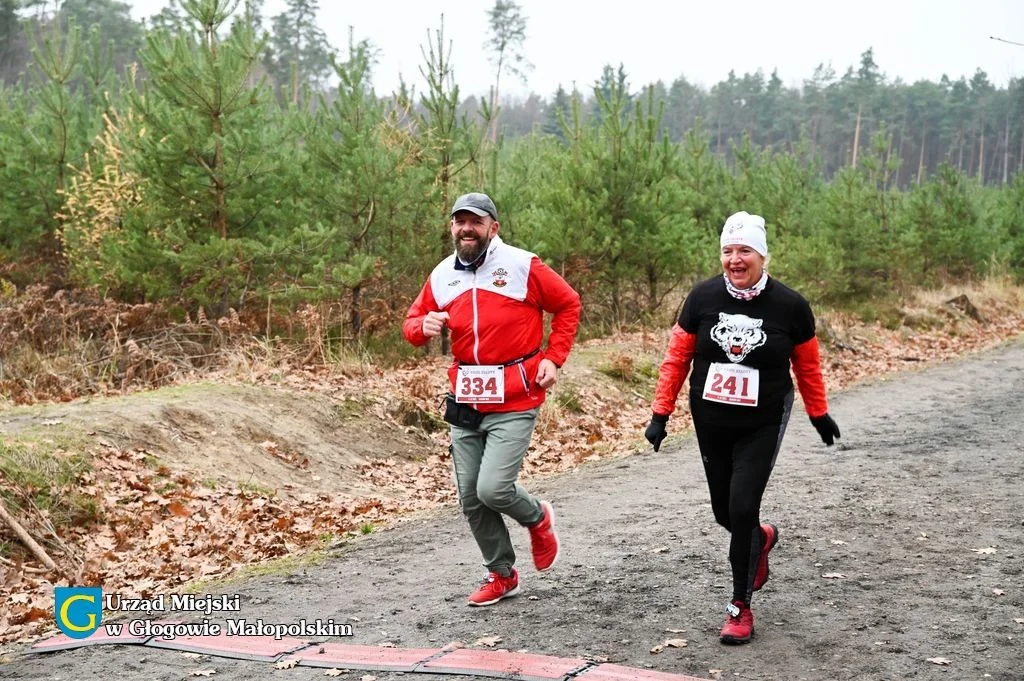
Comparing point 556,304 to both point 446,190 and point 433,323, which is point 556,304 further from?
point 446,190

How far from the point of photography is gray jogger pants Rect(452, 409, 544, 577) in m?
5.56

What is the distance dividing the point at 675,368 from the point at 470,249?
4.17 feet

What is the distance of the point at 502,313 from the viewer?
18.4 ft

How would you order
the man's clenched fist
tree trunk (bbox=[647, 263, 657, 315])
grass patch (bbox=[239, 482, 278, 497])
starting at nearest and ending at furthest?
the man's clenched fist
grass patch (bbox=[239, 482, 278, 497])
tree trunk (bbox=[647, 263, 657, 315])

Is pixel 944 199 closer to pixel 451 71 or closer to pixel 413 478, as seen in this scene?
pixel 451 71

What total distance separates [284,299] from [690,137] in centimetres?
1518

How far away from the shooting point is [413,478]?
10.2 m

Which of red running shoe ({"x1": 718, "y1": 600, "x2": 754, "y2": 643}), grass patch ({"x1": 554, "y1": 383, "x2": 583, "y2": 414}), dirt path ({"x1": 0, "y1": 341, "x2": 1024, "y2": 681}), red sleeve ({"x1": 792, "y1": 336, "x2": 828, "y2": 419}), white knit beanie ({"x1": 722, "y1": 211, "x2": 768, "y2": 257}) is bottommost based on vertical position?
grass patch ({"x1": 554, "y1": 383, "x2": 583, "y2": 414})

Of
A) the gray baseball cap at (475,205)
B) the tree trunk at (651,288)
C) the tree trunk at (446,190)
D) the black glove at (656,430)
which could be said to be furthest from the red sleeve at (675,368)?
the tree trunk at (651,288)

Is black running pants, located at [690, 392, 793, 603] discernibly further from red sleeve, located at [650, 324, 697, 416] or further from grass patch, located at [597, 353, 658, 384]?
grass patch, located at [597, 353, 658, 384]

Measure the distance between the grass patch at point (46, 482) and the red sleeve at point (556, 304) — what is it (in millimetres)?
3875

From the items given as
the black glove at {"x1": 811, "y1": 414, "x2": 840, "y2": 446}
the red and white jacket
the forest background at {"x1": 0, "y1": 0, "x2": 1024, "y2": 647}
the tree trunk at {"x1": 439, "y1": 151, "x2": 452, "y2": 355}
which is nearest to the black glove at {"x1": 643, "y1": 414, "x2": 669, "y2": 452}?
the red and white jacket

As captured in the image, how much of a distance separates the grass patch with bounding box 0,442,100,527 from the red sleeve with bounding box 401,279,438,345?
10.7 ft

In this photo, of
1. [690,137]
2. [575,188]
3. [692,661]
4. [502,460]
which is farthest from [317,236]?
[690,137]
